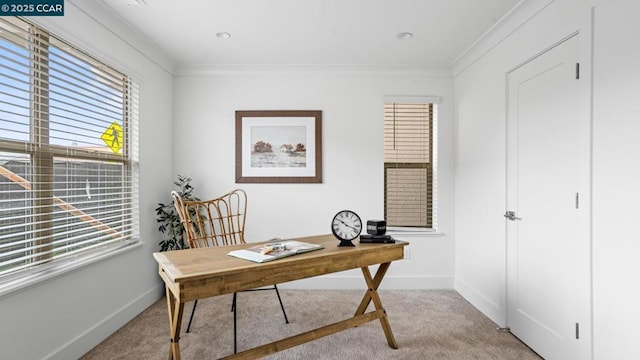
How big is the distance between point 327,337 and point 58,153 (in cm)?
236

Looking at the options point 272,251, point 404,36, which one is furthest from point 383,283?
point 404,36

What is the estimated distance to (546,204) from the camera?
7.19 feet

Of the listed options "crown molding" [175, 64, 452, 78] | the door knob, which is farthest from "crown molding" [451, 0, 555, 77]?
the door knob

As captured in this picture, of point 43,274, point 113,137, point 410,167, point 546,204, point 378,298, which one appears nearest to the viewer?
point 43,274

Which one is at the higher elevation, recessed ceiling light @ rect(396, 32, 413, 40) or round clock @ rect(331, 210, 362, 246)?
recessed ceiling light @ rect(396, 32, 413, 40)

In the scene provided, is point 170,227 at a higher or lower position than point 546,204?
lower

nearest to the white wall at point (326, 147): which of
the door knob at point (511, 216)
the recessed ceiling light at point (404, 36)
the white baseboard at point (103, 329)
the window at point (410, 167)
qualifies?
the window at point (410, 167)

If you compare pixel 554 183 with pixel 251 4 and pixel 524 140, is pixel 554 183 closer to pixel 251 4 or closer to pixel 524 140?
pixel 524 140

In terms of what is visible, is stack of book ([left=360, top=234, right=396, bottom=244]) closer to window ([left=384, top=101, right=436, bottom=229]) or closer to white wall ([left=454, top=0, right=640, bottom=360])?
white wall ([left=454, top=0, right=640, bottom=360])

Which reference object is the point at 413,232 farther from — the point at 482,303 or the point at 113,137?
the point at 113,137

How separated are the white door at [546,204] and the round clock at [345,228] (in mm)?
1345

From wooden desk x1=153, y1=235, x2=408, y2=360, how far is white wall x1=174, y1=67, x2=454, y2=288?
4.39 ft

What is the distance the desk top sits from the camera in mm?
1569

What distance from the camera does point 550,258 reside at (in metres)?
2.16
